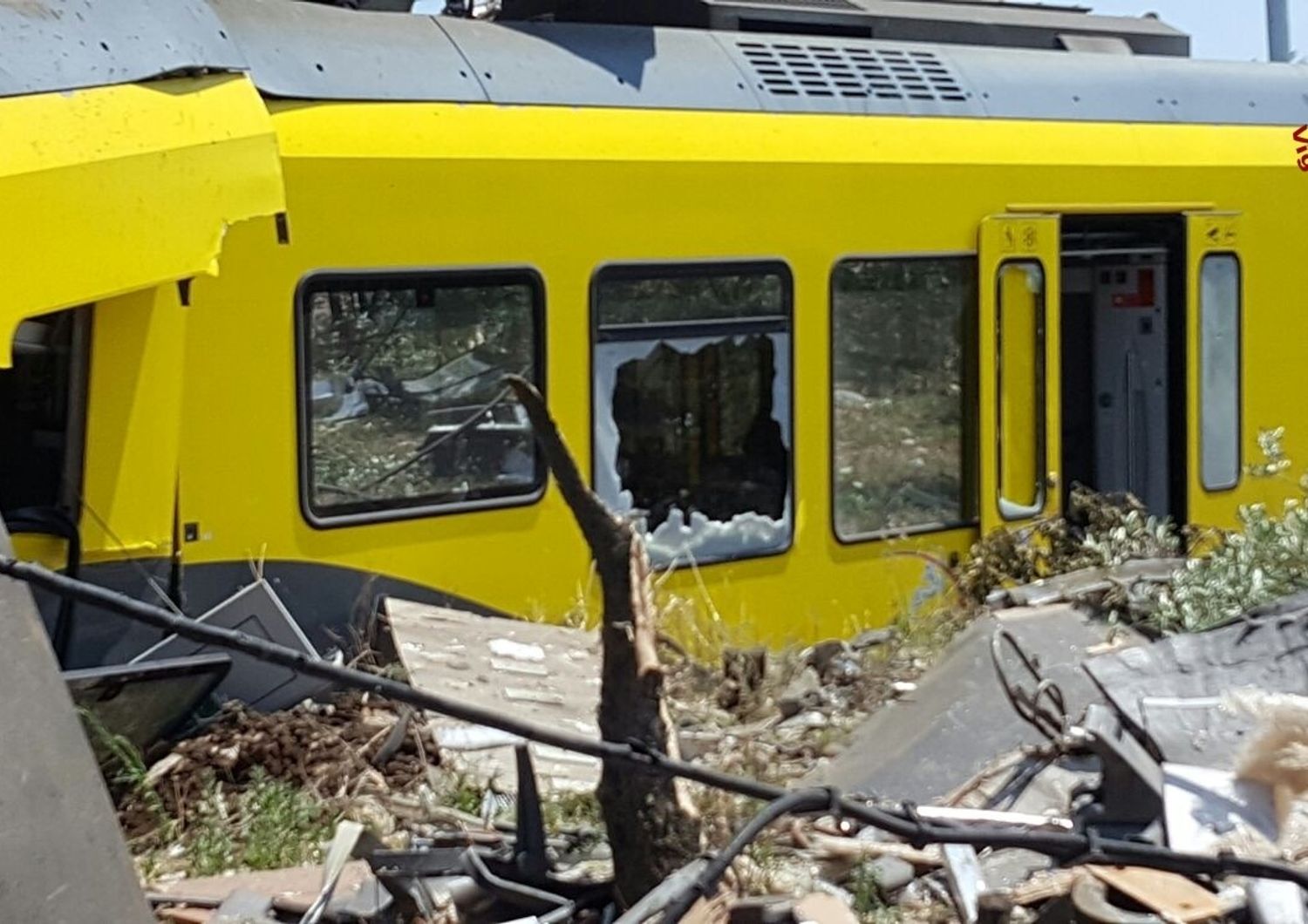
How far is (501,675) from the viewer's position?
6277 mm

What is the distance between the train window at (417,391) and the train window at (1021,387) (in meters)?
2.47

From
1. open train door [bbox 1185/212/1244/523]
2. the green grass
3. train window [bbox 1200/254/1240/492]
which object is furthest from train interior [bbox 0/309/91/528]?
train window [bbox 1200/254/1240/492]

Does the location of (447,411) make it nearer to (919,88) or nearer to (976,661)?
(976,661)

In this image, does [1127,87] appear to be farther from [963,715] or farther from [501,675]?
[501,675]

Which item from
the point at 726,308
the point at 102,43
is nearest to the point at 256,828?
the point at 102,43

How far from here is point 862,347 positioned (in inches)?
311

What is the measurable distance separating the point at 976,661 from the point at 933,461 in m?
2.17

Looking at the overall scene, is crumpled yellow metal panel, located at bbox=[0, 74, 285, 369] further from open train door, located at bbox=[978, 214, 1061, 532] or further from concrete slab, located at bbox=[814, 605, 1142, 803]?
open train door, located at bbox=[978, 214, 1061, 532]

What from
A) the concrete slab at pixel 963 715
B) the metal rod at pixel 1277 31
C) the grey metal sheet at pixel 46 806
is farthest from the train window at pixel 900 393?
the metal rod at pixel 1277 31

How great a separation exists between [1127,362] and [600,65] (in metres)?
3.41

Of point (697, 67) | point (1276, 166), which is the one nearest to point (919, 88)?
point (697, 67)

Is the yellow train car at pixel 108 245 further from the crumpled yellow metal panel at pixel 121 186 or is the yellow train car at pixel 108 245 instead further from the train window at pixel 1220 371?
the train window at pixel 1220 371

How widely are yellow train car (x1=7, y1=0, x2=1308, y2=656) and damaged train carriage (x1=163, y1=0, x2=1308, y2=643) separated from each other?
1 centimetres

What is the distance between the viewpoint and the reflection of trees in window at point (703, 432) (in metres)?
7.14
